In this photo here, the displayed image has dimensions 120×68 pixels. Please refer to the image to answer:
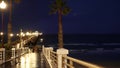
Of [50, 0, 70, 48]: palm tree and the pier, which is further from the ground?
[50, 0, 70, 48]: palm tree

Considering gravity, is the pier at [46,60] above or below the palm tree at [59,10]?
below

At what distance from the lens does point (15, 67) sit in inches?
868

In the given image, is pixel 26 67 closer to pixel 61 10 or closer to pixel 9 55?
pixel 9 55

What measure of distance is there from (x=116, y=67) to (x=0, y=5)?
37434mm

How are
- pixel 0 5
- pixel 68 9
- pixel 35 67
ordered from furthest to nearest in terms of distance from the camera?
pixel 68 9
pixel 0 5
pixel 35 67

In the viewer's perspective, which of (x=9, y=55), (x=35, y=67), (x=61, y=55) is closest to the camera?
(x=61, y=55)

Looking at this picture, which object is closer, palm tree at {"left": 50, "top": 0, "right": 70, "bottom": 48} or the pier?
the pier

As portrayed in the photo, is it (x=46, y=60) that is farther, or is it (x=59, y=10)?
(x=59, y=10)

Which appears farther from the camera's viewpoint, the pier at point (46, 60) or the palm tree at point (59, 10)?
the palm tree at point (59, 10)

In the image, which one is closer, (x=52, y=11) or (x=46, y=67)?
(x=46, y=67)

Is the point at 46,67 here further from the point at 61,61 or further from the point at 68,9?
the point at 68,9

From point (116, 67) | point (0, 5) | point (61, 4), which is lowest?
point (116, 67)

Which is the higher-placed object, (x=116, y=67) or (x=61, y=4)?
(x=61, y=4)

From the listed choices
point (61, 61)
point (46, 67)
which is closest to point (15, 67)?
point (46, 67)
